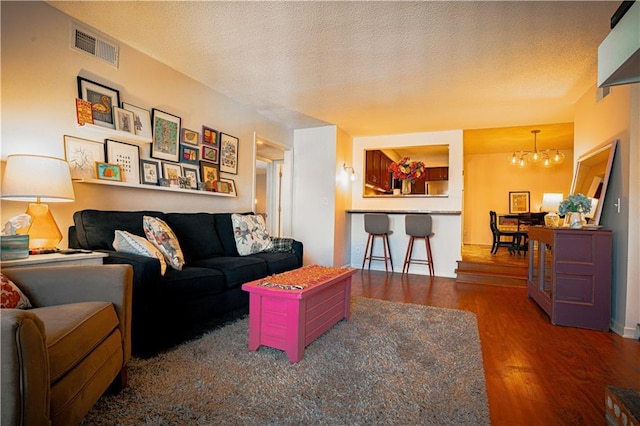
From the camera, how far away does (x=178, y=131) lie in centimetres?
321

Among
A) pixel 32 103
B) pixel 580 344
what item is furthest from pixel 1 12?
pixel 580 344

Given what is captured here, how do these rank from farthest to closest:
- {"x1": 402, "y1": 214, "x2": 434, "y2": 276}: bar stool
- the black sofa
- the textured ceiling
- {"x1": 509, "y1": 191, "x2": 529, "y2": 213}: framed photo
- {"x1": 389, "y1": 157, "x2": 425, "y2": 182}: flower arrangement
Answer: {"x1": 509, "y1": 191, "x2": 529, "y2": 213}: framed photo < {"x1": 389, "y1": 157, "x2": 425, "y2": 182}: flower arrangement < {"x1": 402, "y1": 214, "x2": 434, "y2": 276}: bar stool < the textured ceiling < the black sofa

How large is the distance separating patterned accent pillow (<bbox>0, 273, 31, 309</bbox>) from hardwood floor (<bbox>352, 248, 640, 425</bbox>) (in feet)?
6.91

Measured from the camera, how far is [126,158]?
8.96 ft

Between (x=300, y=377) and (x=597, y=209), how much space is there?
3.17 m

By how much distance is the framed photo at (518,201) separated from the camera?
7.41 m

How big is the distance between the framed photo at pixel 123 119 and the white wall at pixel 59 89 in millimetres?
131

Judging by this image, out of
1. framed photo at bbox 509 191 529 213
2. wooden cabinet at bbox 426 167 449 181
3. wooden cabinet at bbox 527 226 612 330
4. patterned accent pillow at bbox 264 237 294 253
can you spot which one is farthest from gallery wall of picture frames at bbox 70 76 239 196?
framed photo at bbox 509 191 529 213

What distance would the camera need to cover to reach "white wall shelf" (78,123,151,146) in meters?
2.42

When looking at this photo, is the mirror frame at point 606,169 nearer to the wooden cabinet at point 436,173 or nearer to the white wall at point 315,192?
the white wall at point 315,192

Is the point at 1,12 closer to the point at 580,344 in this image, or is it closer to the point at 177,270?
the point at 177,270

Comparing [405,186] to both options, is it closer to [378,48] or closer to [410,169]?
[410,169]

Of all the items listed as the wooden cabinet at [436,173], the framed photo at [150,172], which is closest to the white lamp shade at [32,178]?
the framed photo at [150,172]

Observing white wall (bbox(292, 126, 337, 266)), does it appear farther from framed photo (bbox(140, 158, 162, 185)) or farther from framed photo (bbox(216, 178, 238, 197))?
framed photo (bbox(140, 158, 162, 185))
